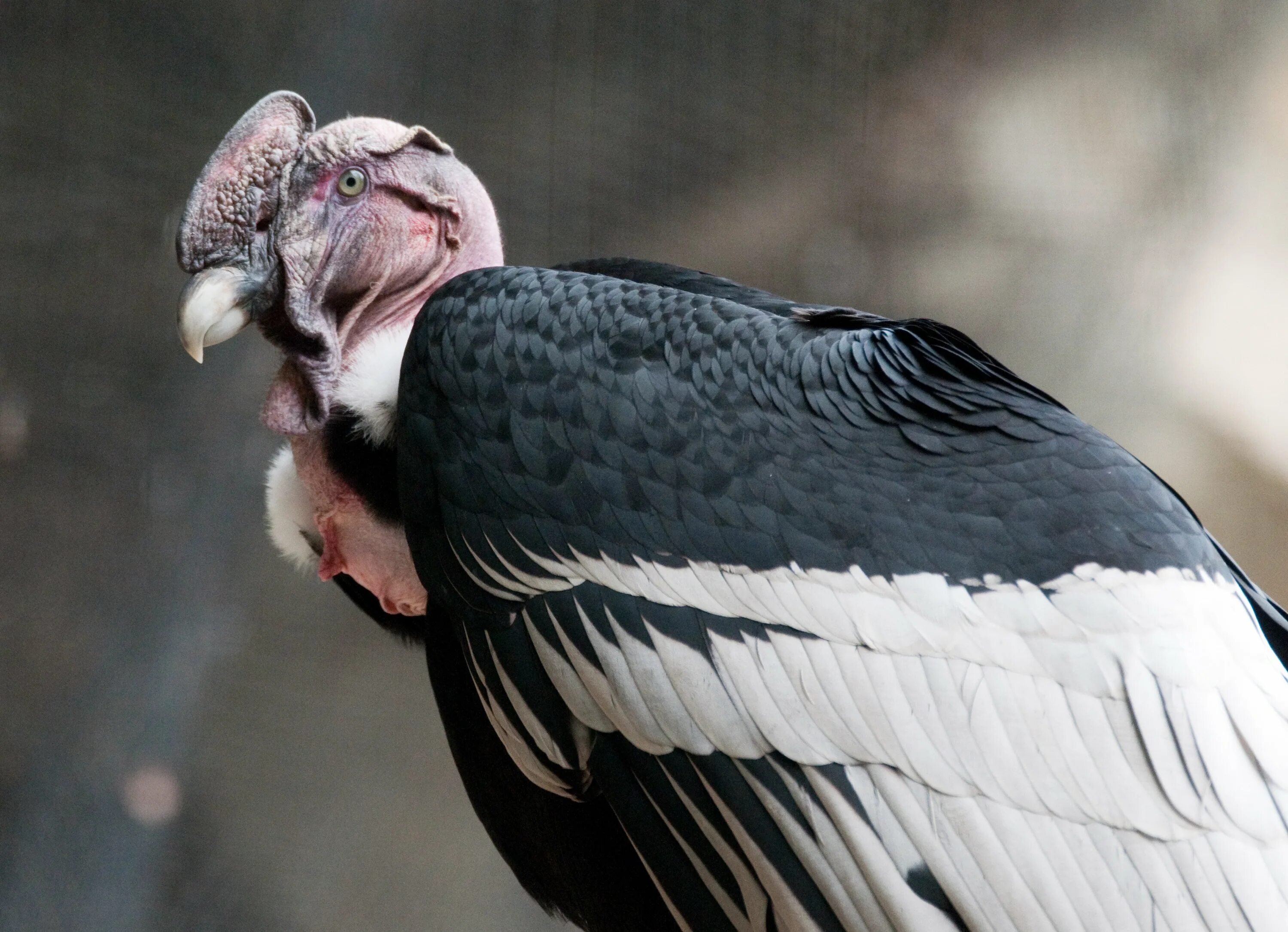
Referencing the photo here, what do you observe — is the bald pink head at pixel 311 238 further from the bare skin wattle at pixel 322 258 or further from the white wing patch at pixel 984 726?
the white wing patch at pixel 984 726

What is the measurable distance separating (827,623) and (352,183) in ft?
2.60

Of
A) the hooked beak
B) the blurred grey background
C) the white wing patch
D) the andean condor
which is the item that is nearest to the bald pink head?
the hooked beak

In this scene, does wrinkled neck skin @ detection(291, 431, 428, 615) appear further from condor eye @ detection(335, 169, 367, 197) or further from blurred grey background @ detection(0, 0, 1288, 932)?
blurred grey background @ detection(0, 0, 1288, 932)

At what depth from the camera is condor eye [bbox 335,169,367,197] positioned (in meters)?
1.40

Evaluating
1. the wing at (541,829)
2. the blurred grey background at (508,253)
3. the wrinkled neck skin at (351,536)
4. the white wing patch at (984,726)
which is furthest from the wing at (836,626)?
the blurred grey background at (508,253)

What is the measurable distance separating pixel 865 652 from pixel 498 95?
1761 mm

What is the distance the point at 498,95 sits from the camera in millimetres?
2438

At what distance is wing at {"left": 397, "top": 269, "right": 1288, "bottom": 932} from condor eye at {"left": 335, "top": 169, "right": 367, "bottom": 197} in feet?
1.04

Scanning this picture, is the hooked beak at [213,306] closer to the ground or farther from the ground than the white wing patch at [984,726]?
farther from the ground

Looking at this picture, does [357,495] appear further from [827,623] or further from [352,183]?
[827,623]

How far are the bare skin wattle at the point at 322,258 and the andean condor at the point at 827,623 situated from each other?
0.40ft

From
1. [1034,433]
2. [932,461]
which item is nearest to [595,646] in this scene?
[932,461]

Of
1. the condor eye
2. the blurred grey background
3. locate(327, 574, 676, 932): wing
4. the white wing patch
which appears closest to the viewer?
the white wing patch

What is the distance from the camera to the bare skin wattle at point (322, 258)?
1.35 m
